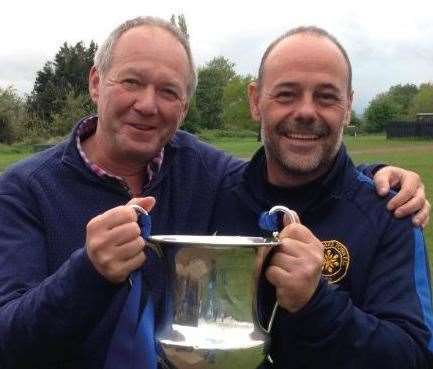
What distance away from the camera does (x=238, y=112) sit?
102938 mm

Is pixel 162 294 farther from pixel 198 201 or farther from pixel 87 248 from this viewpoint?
pixel 87 248

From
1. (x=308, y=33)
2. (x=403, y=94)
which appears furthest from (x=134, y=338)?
(x=403, y=94)

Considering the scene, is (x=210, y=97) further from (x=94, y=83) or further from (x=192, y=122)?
(x=94, y=83)

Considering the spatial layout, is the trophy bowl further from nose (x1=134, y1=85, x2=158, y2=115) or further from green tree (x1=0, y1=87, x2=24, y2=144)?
green tree (x1=0, y1=87, x2=24, y2=144)

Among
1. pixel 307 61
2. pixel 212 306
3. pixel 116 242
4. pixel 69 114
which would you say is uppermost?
pixel 307 61

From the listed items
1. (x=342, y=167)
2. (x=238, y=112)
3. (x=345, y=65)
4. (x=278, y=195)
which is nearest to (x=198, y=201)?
(x=278, y=195)

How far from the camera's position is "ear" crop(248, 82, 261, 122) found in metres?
3.27

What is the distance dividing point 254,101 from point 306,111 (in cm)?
38

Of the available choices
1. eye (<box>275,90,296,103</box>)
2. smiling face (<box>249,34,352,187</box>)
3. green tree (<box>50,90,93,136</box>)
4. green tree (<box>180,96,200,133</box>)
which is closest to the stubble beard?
smiling face (<box>249,34,352,187</box>)

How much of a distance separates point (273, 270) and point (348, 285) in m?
0.60

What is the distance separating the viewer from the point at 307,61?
9.87 feet

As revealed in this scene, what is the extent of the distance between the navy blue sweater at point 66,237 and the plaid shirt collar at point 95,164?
0.08 ft

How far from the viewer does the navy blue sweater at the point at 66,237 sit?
2.44 metres

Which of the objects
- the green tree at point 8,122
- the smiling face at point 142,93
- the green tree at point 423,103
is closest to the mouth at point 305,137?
the smiling face at point 142,93
